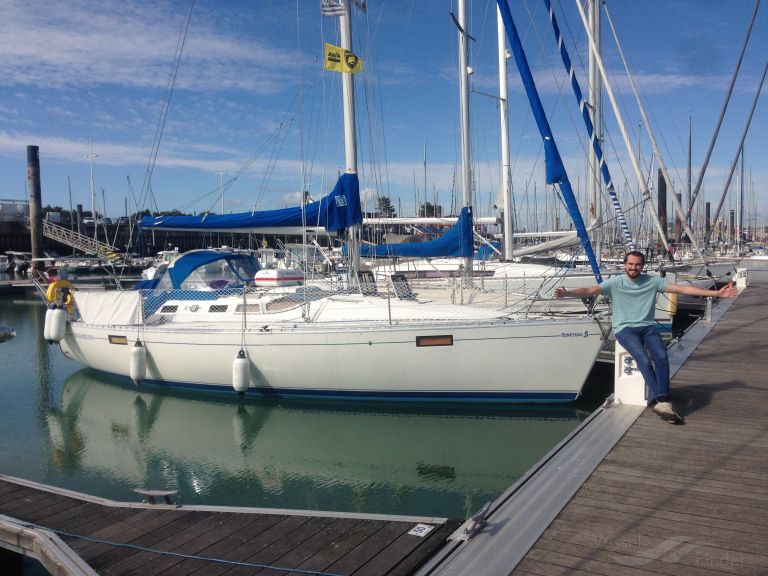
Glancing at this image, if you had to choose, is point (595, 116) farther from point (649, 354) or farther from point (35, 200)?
point (35, 200)

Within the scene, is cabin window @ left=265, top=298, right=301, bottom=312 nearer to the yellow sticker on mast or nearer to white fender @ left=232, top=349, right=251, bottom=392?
white fender @ left=232, top=349, right=251, bottom=392

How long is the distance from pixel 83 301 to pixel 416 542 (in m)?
10.7

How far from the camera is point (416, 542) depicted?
3768 mm

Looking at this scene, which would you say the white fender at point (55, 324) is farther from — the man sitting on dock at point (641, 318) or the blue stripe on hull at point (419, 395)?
the man sitting on dock at point (641, 318)

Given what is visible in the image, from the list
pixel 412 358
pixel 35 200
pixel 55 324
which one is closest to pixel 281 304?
pixel 412 358

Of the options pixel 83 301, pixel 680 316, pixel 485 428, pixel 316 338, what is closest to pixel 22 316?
pixel 83 301

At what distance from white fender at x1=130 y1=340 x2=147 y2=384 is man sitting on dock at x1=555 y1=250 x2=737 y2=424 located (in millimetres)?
8127

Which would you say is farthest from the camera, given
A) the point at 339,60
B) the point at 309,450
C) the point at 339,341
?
the point at 339,60

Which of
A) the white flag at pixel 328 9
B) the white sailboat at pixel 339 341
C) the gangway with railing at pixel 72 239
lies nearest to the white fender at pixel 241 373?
the white sailboat at pixel 339 341

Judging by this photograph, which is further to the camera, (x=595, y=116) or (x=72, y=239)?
(x=72, y=239)

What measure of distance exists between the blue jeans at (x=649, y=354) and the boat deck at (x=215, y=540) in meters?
2.69

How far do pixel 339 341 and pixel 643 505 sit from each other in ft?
20.9

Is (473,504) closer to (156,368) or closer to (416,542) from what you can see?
(416,542)

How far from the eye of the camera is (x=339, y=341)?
9.74 m
